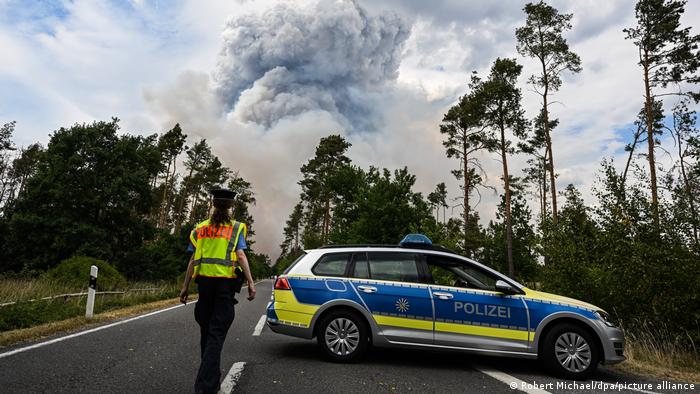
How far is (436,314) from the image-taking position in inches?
223

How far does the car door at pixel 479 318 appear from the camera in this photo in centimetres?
553

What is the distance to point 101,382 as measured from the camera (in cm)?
407

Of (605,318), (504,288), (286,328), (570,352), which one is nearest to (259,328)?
(286,328)

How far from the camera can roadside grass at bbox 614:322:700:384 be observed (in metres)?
6.18

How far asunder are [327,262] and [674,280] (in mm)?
7226

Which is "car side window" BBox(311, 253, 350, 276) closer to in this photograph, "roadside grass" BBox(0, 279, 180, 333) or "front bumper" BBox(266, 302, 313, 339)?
"front bumper" BBox(266, 302, 313, 339)

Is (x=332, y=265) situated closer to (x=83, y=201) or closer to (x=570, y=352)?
(x=570, y=352)

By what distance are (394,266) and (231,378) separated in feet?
9.07

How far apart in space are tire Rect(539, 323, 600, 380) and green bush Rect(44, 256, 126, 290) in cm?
1783

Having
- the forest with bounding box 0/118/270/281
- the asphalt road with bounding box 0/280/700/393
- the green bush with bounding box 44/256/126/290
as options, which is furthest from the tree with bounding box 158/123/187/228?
the asphalt road with bounding box 0/280/700/393

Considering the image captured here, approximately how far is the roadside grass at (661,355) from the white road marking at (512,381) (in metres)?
2.44

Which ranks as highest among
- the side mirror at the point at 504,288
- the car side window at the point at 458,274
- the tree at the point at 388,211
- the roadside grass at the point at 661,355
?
the tree at the point at 388,211

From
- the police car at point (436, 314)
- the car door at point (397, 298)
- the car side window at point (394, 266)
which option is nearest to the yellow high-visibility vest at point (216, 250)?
the police car at point (436, 314)

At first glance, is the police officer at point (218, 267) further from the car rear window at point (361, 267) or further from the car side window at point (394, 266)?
the car side window at point (394, 266)
